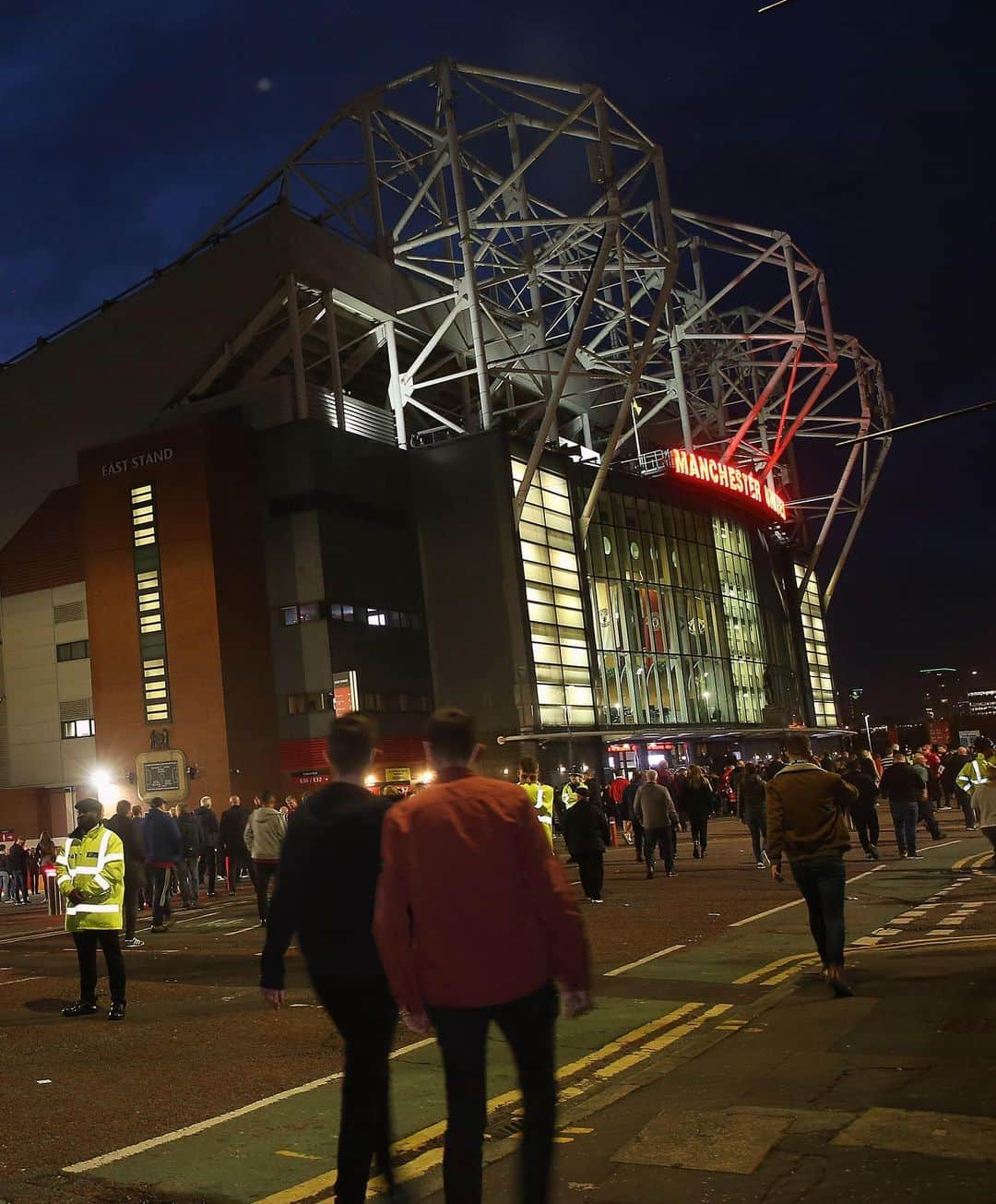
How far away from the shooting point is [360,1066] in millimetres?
4422

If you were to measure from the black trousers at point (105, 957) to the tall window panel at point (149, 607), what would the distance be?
99.8 ft

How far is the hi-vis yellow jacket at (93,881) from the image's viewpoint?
31.1ft

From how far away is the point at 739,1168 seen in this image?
15.6 feet

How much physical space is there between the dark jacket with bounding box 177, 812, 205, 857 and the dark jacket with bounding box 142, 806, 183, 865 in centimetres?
230

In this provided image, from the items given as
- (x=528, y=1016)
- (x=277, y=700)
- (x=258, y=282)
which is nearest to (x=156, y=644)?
(x=277, y=700)

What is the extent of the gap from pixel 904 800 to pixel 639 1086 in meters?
13.3

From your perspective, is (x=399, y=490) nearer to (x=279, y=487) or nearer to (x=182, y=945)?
(x=279, y=487)

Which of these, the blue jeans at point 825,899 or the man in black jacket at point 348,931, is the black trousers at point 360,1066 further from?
the blue jeans at point 825,899

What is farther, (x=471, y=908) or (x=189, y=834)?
(x=189, y=834)

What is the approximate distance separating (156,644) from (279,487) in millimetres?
7067

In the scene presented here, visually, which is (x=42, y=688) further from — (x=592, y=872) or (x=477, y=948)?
(x=477, y=948)

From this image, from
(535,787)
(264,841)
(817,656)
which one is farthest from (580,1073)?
(817,656)

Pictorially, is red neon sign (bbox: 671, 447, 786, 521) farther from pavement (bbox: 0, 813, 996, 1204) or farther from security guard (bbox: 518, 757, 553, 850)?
pavement (bbox: 0, 813, 996, 1204)

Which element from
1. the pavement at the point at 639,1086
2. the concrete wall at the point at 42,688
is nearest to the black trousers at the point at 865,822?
the pavement at the point at 639,1086
